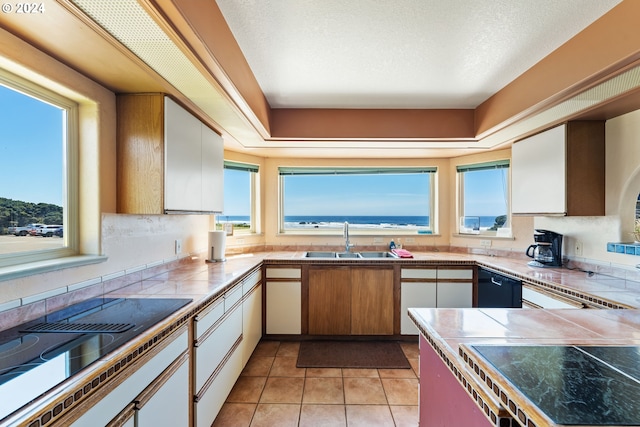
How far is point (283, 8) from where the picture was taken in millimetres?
1517

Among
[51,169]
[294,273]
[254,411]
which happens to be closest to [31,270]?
[51,169]

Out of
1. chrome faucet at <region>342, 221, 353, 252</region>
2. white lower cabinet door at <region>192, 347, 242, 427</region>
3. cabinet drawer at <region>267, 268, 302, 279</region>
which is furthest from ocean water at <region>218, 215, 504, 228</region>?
white lower cabinet door at <region>192, 347, 242, 427</region>

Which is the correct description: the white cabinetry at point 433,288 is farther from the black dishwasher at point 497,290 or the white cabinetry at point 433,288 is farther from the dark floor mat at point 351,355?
the dark floor mat at point 351,355

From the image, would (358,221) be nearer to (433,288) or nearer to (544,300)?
(433,288)

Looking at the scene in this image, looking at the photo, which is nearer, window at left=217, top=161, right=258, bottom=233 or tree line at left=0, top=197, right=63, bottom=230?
tree line at left=0, top=197, right=63, bottom=230

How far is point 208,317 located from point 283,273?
141cm

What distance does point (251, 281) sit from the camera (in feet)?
8.63

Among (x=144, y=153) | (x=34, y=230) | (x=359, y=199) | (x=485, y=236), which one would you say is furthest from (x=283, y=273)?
(x=485, y=236)

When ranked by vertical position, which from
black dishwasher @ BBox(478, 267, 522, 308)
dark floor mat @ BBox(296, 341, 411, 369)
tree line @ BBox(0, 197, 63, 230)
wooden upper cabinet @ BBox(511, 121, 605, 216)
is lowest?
dark floor mat @ BBox(296, 341, 411, 369)

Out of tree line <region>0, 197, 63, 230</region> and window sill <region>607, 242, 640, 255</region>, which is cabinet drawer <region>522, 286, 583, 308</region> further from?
tree line <region>0, 197, 63, 230</region>

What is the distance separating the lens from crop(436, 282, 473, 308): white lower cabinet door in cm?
303

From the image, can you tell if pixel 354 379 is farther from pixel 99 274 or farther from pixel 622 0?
pixel 622 0

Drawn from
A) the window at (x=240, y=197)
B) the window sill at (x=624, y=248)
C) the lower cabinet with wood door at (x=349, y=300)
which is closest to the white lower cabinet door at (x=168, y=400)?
the lower cabinet with wood door at (x=349, y=300)

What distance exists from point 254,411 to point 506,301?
2.31 metres
